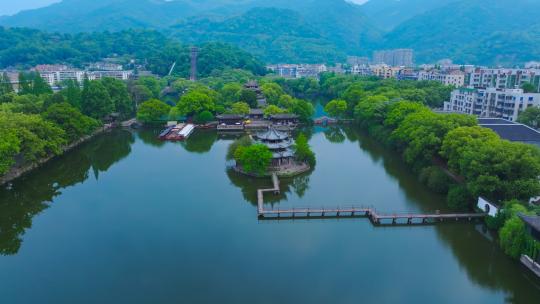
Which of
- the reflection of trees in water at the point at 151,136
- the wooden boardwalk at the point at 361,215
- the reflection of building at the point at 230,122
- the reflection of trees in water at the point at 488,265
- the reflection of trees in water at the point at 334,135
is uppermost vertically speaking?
the reflection of building at the point at 230,122

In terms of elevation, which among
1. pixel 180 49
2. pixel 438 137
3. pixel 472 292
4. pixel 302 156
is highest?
pixel 180 49

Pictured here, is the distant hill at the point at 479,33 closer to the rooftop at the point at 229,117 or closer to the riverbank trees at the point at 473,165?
the rooftop at the point at 229,117

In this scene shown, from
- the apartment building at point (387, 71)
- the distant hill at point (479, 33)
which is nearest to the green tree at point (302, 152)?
the apartment building at point (387, 71)

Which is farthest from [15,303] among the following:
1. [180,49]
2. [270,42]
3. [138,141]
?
[270,42]

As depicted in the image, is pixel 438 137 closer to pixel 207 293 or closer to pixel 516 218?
pixel 516 218

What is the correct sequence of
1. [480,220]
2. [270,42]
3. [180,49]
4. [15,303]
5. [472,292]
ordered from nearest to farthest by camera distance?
[15,303]
[472,292]
[480,220]
[180,49]
[270,42]

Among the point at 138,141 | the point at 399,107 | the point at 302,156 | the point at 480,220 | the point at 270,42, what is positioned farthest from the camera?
A: the point at 270,42
